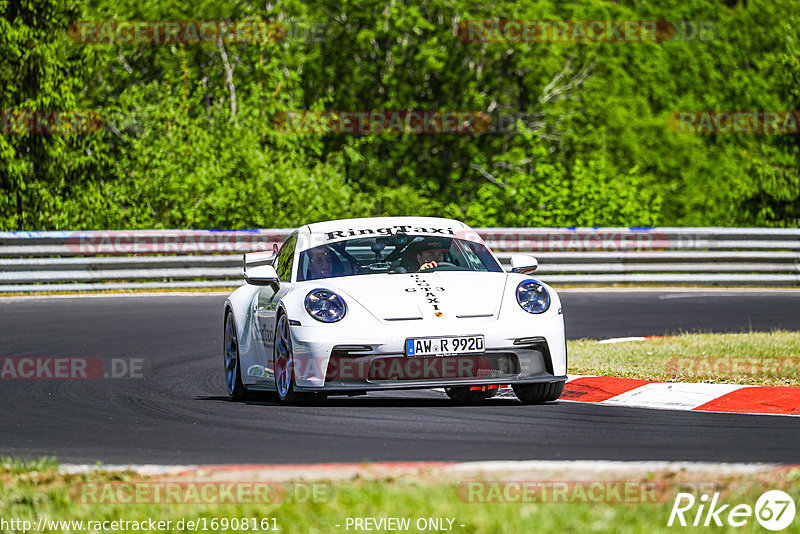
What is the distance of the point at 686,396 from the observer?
944 centimetres

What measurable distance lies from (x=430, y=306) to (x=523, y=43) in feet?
92.8

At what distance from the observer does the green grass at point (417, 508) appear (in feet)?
15.6

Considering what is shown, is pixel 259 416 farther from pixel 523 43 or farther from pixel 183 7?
pixel 523 43

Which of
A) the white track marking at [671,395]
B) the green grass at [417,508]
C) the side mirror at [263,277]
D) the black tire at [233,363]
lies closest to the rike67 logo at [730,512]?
the green grass at [417,508]

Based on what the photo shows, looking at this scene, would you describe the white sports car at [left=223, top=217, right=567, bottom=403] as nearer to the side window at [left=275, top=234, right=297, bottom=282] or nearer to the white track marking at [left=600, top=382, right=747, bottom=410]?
the side window at [left=275, top=234, right=297, bottom=282]

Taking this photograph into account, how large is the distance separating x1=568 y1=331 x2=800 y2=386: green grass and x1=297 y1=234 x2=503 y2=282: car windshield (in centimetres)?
168

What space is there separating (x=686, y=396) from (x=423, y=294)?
204cm

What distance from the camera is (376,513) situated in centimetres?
501

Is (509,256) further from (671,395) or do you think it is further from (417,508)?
(417,508)
